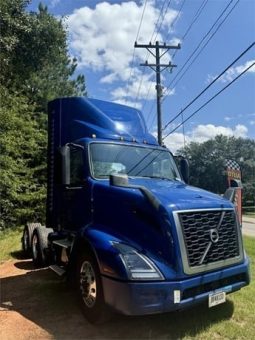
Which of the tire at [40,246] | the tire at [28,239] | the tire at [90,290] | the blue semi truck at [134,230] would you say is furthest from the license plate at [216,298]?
the tire at [28,239]

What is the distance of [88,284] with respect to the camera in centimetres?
551

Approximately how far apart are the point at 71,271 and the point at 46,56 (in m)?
14.7

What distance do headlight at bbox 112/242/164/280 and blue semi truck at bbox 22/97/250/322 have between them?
11 mm

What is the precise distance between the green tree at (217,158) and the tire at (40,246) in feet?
179

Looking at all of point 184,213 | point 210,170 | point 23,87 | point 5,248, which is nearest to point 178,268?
point 184,213

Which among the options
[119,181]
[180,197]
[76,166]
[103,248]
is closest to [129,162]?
[76,166]

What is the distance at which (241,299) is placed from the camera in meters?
6.28

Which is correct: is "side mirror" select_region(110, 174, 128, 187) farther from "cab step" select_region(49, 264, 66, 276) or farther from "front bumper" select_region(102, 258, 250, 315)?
"cab step" select_region(49, 264, 66, 276)

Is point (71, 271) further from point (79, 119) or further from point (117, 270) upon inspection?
point (79, 119)

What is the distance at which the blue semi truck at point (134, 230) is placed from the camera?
15.7ft

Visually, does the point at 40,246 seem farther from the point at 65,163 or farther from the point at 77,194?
the point at 65,163

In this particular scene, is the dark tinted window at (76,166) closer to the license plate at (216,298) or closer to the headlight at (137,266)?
the headlight at (137,266)

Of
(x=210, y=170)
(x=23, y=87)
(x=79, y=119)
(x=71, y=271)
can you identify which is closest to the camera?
(x=71, y=271)

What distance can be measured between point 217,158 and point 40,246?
61060 millimetres
